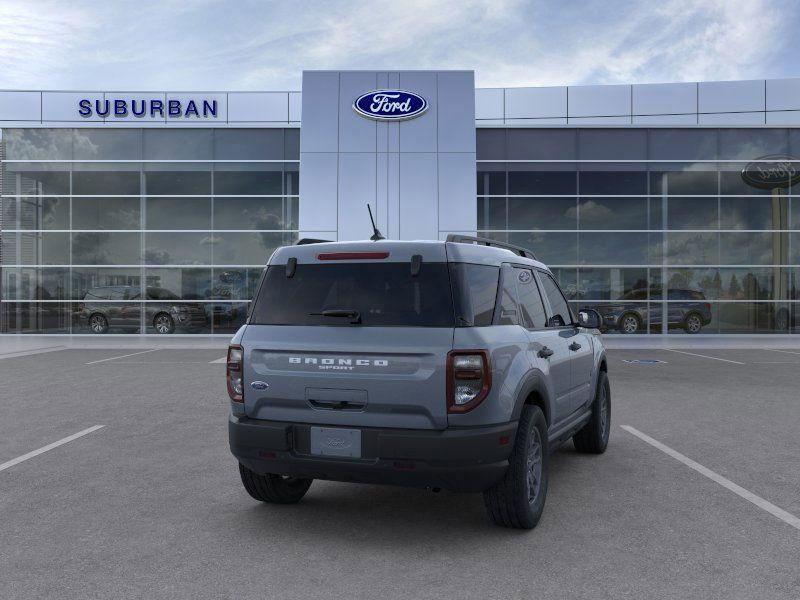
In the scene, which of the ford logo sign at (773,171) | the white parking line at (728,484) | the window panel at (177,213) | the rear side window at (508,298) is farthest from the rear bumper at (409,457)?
the ford logo sign at (773,171)

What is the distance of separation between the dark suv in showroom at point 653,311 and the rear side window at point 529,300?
64.1 ft

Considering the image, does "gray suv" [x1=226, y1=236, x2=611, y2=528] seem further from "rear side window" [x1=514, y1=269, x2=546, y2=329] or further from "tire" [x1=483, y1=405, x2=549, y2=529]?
"rear side window" [x1=514, y1=269, x2=546, y2=329]

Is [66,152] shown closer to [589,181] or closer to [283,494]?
[589,181]

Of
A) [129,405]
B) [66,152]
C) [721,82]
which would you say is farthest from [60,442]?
[721,82]

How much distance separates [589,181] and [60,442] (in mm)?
21255

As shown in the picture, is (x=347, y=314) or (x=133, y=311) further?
(x=133, y=311)

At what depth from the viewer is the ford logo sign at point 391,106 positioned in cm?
2228

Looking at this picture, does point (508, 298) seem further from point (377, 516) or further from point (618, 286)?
point (618, 286)

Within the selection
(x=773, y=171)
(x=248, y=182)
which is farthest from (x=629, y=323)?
(x=248, y=182)

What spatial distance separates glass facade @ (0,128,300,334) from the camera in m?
24.0

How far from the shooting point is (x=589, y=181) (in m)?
24.5

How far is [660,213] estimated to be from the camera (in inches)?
964

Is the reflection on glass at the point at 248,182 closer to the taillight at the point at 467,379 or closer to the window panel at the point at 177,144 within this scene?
the window panel at the point at 177,144

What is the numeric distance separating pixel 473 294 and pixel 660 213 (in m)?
22.5
